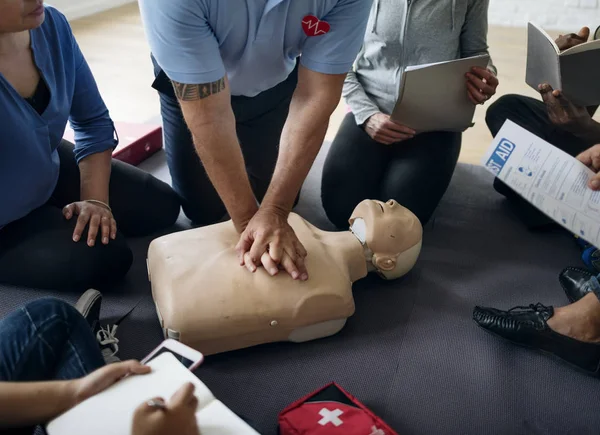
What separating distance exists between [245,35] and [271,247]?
0.45 metres

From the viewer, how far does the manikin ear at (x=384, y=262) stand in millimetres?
1306

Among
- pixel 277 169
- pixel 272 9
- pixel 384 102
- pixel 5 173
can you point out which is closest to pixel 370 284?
pixel 277 169

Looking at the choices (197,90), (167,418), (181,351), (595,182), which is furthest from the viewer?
(595,182)

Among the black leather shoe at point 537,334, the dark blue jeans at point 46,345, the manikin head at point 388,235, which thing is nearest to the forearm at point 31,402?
the dark blue jeans at point 46,345

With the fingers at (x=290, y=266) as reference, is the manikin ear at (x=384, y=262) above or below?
below

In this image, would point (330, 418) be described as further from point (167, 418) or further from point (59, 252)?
point (59, 252)

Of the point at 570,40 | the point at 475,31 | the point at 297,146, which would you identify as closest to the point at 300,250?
the point at 297,146

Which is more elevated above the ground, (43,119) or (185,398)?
(43,119)

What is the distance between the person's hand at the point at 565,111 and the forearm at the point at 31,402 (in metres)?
1.37

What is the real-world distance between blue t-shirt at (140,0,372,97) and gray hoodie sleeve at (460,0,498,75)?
49cm

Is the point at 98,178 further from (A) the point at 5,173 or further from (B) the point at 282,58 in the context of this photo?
(B) the point at 282,58

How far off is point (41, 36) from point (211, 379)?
2.74 feet

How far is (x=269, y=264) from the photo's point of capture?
113 cm

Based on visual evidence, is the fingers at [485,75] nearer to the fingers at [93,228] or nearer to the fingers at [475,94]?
the fingers at [475,94]
